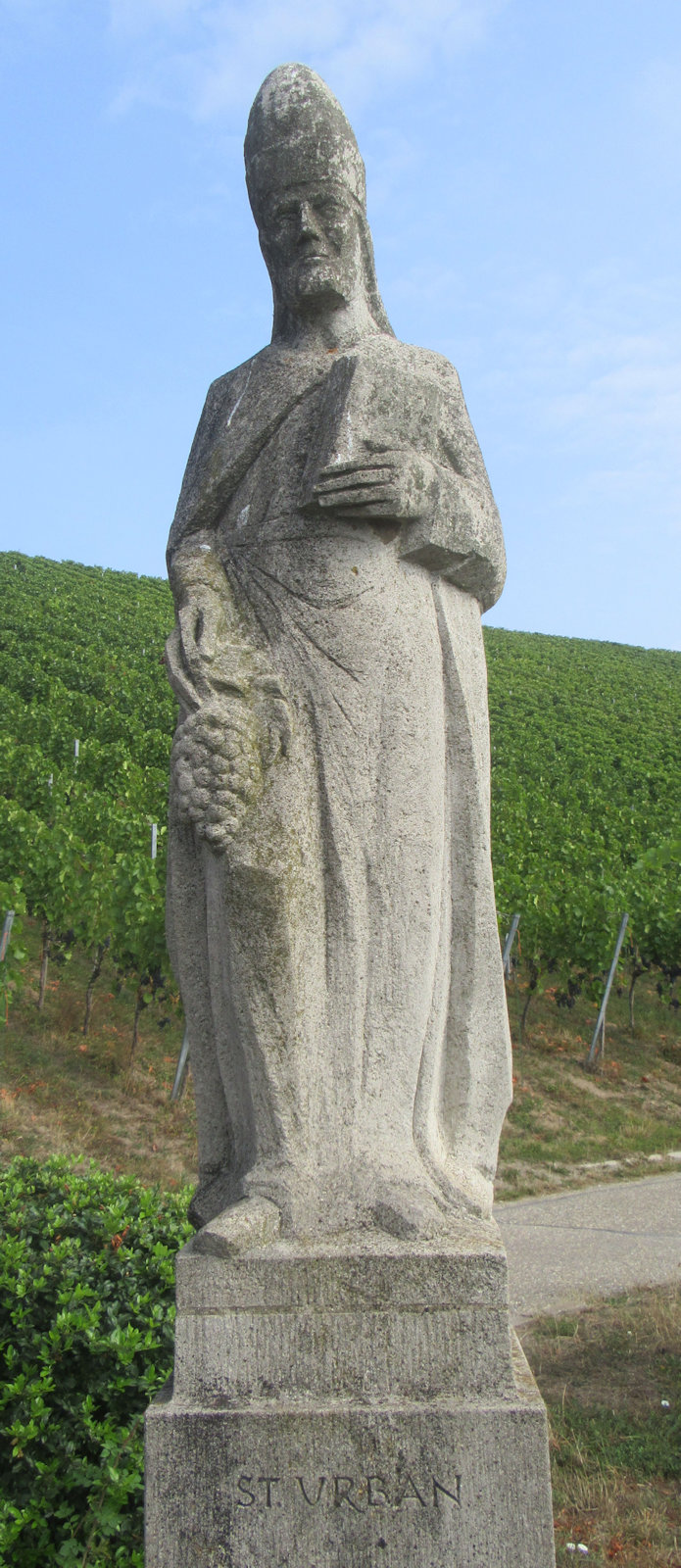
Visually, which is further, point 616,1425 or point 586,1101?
point 586,1101

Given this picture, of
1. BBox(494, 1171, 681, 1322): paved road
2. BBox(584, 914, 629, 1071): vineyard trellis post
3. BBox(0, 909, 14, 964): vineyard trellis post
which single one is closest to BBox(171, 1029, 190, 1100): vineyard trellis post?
BBox(0, 909, 14, 964): vineyard trellis post

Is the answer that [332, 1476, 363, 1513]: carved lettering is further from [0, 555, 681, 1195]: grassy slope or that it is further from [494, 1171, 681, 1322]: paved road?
[0, 555, 681, 1195]: grassy slope

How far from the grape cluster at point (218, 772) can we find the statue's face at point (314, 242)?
1.19 metres

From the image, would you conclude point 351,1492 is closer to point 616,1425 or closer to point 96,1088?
point 616,1425

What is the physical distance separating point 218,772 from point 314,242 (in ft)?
4.73

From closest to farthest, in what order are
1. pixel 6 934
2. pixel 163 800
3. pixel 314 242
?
pixel 314 242, pixel 6 934, pixel 163 800

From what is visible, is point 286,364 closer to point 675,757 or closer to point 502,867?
point 502,867

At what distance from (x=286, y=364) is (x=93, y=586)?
142 feet

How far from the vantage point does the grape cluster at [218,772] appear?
271 centimetres

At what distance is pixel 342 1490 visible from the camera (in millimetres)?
2377

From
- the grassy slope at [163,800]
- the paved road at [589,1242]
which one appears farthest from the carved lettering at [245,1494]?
the grassy slope at [163,800]

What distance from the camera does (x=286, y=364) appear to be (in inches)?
126

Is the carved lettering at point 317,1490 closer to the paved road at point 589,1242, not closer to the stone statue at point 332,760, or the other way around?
the stone statue at point 332,760

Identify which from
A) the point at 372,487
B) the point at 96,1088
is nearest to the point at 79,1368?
the point at 372,487
